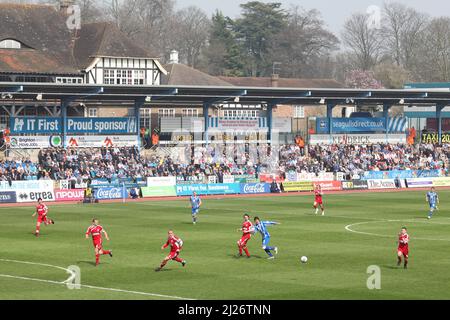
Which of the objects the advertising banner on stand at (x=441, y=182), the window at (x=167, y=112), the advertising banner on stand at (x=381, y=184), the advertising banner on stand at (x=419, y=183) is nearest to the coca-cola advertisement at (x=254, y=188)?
the advertising banner on stand at (x=381, y=184)

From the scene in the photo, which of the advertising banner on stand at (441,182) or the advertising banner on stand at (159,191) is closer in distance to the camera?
the advertising banner on stand at (159,191)

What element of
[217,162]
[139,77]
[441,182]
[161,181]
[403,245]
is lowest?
[403,245]

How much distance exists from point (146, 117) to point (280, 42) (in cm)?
5965

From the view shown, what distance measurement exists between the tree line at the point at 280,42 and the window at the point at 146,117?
44719 millimetres

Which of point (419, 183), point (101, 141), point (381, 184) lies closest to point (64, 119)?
point (101, 141)

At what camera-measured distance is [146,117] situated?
9600 centimetres

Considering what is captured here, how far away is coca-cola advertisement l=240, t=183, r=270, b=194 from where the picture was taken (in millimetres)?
75625

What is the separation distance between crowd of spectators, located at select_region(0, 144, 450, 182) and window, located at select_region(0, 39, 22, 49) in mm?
20605

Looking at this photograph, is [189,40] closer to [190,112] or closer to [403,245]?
[190,112]

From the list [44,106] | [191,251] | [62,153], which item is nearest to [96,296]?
[191,251]

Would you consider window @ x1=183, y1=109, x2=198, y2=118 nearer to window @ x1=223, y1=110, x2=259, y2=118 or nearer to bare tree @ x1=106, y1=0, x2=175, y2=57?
window @ x1=223, y1=110, x2=259, y2=118

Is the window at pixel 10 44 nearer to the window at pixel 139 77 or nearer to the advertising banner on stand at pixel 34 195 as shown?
the window at pixel 139 77

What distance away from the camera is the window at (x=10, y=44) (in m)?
92.4
